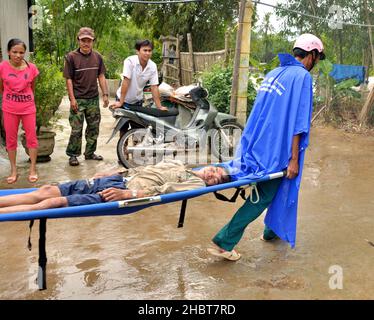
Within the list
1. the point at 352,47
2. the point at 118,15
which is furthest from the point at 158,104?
the point at 118,15

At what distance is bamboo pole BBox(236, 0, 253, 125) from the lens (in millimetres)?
6105

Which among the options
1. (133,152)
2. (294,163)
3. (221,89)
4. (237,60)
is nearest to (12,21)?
(133,152)

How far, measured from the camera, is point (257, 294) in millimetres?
2699

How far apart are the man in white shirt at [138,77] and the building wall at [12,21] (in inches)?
66.0

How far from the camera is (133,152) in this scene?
17.5ft

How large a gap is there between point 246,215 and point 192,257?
518 millimetres

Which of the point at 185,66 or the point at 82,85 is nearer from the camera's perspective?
the point at 82,85

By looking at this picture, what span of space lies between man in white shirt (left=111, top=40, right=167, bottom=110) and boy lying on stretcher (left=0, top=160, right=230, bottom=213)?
249 cm

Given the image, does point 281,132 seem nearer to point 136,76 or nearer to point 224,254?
point 224,254

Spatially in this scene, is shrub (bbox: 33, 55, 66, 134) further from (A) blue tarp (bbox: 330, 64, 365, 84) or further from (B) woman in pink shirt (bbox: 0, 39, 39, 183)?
(A) blue tarp (bbox: 330, 64, 365, 84)

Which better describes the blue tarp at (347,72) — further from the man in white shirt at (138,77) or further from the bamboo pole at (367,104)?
the man in white shirt at (138,77)

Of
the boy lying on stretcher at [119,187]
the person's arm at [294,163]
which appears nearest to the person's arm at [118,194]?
A: the boy lying on stretcher at [119,187]

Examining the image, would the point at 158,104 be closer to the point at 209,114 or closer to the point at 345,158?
the point at 209,114
